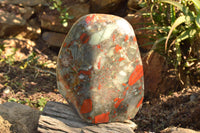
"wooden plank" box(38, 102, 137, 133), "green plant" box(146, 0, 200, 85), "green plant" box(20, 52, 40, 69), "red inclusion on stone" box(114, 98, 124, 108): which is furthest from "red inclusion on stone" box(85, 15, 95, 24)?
"green plant" box(20, 52, 40, 69)

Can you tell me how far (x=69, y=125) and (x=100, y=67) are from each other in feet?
1.72

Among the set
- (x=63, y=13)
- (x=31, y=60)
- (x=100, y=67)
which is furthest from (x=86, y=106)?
(x=63, y=13)

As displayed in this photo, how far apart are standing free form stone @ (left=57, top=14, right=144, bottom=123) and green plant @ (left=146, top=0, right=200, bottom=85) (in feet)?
3.13

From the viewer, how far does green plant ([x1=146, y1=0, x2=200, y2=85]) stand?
2.79 metres

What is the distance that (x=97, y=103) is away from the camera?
192cm

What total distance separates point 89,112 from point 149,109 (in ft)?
3.90

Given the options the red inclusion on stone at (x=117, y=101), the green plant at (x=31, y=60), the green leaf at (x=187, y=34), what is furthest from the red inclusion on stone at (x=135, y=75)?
the green plant at (x=31, y=60)

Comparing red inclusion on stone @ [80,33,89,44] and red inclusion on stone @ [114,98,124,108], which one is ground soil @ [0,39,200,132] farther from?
red inclusion on stone @ [80,33,89,44]

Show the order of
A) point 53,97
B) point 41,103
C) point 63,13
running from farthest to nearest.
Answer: point 63,13
point 53,97
point 41,103

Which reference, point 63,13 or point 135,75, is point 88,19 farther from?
point 63,13

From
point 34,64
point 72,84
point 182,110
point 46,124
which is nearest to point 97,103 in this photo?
point 72,84

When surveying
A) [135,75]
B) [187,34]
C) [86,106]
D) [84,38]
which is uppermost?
[84,38]

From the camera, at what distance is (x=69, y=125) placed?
6.41 ft

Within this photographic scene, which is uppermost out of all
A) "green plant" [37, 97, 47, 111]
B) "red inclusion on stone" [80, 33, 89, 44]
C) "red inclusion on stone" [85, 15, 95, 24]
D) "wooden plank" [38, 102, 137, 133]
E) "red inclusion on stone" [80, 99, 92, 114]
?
"red inclusion on stone" [85, 15, 95, 24]
